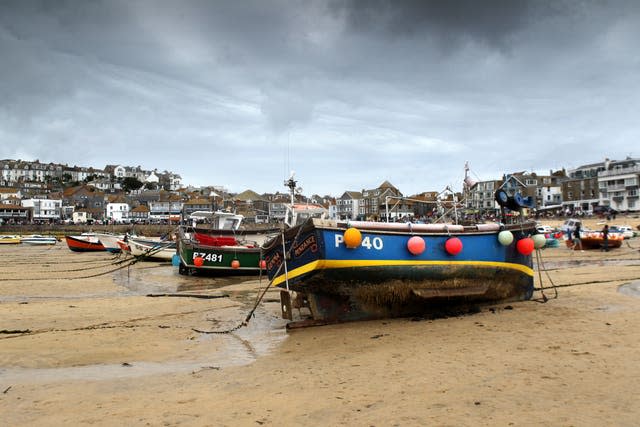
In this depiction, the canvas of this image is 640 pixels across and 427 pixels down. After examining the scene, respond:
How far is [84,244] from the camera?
42.2 m

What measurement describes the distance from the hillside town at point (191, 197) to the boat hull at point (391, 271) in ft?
5.17

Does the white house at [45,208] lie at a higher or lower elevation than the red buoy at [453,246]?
higher

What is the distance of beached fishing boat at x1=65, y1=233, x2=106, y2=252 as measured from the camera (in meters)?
42.0

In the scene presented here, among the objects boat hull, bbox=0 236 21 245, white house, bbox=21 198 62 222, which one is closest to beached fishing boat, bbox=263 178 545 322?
boat hull, bbox=0 236 21 245

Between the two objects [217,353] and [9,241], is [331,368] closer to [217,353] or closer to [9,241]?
[217,353]

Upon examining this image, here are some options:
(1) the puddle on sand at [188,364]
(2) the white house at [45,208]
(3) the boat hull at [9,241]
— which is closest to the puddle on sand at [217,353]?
(1) the puddle on sand at [188,364]

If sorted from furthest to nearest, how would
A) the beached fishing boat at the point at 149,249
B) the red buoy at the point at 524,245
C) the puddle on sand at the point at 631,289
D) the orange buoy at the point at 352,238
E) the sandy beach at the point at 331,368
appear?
the beached fishing boat at the point at 149,249
the puddle on sand at the point at 631,289
the red buoy at the point at 524,245
the orange buoy at the point at 352,238
the sandy beach at the point at 331,368

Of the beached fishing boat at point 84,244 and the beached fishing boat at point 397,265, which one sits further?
the beached fishing boat at point 84,244

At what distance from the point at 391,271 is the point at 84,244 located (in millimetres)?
40870

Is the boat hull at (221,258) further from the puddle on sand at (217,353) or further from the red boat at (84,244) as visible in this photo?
the red boat at (84,244)

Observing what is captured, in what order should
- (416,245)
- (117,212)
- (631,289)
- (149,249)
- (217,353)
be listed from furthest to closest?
(117,212)
(149,249)
(631,289)
(416,245)
(217,353)

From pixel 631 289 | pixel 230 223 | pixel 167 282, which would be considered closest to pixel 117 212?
pixel 230 223

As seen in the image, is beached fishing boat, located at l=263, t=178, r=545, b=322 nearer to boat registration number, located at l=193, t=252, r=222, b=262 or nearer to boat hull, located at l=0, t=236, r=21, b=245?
boat registration number, located at l=193, t=252, r=222, b=262

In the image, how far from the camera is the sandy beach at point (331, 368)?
14.1 ft
